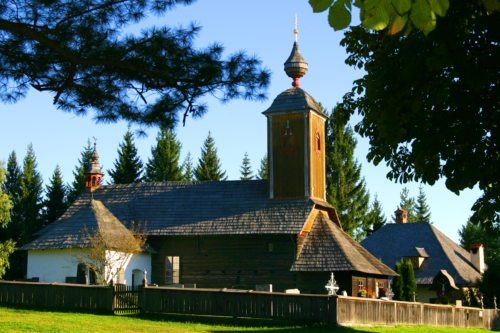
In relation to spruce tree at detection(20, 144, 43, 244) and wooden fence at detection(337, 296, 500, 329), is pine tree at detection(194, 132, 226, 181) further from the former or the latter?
wooden fence at detection(337, 296, 500, 329)

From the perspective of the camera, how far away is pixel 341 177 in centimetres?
5666

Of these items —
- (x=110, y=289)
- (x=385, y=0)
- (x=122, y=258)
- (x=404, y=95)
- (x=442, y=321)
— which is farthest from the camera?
(x=122, y=258)

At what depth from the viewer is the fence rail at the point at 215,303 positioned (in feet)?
79.0

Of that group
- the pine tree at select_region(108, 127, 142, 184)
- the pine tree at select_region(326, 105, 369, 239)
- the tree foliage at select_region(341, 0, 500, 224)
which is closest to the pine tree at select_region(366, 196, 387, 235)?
the pine tree at select_region(326, 105, 369, 239)

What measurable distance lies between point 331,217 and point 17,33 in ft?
97.1

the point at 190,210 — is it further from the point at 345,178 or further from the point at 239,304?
the point at 345,178

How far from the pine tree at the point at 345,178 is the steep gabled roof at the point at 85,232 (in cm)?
2294

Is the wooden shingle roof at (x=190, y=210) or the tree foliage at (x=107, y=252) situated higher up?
the wooden shingle roof at (x=190, y=210)

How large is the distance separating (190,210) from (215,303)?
13.5 meters

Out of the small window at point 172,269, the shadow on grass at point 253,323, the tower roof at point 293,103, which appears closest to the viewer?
the shadow on grass at point 253,323

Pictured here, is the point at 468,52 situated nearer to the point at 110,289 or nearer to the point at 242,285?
the point at 110,289

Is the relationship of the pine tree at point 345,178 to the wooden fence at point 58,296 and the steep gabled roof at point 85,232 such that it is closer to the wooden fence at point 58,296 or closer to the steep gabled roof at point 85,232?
the steep gabled roof at point 85,232

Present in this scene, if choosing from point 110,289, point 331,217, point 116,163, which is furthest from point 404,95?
point 116,163

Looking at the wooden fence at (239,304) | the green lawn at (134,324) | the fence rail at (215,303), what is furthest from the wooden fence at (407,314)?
the wooden fence at (239,304)
